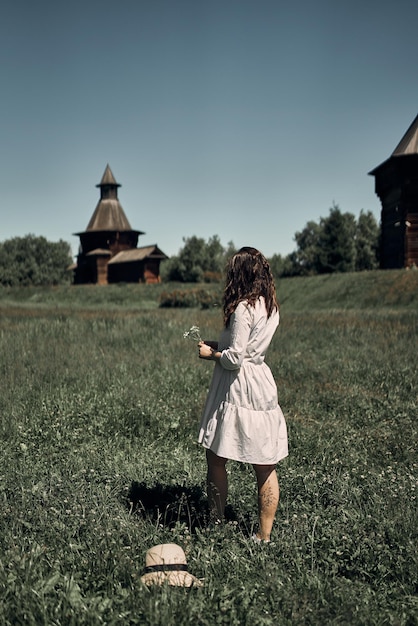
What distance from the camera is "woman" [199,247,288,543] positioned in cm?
420

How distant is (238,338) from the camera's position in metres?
4.17

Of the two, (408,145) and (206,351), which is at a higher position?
(408,145)

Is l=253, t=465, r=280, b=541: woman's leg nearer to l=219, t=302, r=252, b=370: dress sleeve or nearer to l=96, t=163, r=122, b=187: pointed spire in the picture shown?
l=219, t=302, r=252, b=370: dress sleeve

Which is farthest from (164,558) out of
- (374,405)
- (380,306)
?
(380,306)

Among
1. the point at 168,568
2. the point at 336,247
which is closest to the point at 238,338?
the point at 168,568

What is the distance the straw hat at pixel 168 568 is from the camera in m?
3.31

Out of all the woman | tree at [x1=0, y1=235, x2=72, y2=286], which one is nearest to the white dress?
the woman

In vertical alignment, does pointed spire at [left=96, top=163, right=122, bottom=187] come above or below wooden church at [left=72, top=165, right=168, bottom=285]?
above

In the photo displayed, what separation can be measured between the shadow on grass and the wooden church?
186 ft

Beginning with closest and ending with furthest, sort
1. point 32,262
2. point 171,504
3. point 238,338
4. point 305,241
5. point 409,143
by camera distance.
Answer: point 238,338, point 171,504, point 409,143, point 32,262, point 305,241

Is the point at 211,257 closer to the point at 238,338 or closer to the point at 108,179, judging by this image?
the point at 108,179

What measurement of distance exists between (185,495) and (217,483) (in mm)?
827

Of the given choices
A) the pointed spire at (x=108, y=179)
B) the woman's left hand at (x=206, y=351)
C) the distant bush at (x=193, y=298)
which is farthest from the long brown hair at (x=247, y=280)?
the pointed spire at (x=108, y=179)

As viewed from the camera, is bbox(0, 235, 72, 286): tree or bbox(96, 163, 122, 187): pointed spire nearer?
bbox(96, 163, 122, 187): pointed spire
